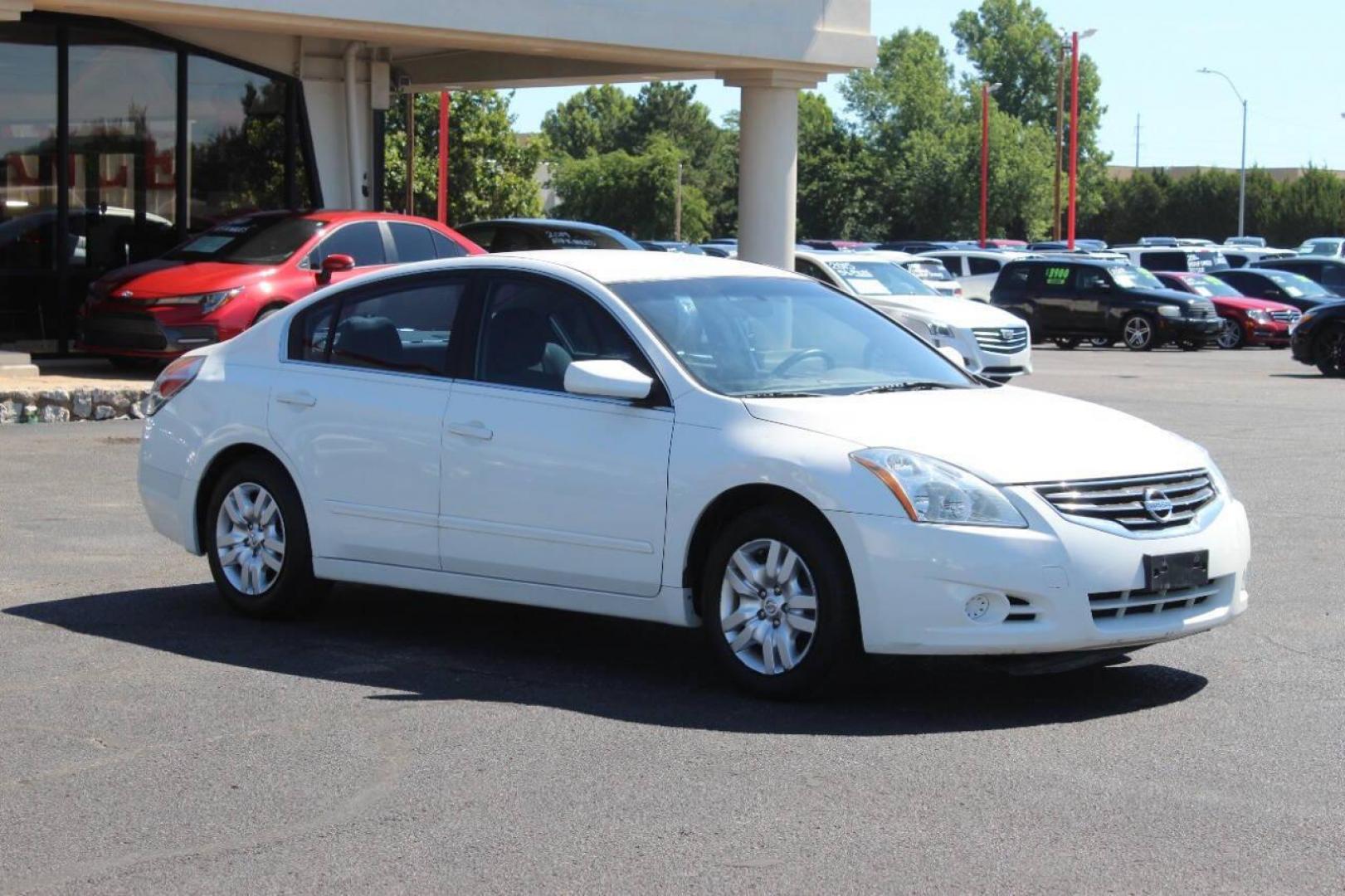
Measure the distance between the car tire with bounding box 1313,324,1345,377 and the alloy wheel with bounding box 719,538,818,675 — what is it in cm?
2063

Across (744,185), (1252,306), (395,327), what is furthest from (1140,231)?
(395,327)

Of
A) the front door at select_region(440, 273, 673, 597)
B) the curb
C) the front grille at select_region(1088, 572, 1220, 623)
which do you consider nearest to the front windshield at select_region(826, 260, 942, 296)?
the curb

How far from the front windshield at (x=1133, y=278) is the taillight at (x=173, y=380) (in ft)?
86.8

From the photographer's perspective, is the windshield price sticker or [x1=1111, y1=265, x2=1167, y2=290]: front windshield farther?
the windshield price sticker

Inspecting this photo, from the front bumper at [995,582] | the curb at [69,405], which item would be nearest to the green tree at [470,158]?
the curb at [69,405]

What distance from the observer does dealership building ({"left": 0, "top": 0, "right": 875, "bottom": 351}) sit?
63.3ft

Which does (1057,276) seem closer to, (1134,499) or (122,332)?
(122,332)

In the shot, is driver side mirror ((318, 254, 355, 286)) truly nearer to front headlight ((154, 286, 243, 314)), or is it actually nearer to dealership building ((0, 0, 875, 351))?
front headlight ((154, 286, 243, 314))

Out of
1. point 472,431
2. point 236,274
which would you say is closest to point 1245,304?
point 236,274

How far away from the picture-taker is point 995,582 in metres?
6.30

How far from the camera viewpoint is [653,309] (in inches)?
291

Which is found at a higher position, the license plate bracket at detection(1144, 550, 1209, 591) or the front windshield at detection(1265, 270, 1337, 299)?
the front windshield at detection(1265, 270, 1337, 299)

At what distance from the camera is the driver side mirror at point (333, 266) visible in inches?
667

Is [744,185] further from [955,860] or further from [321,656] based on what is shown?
[955,860]
